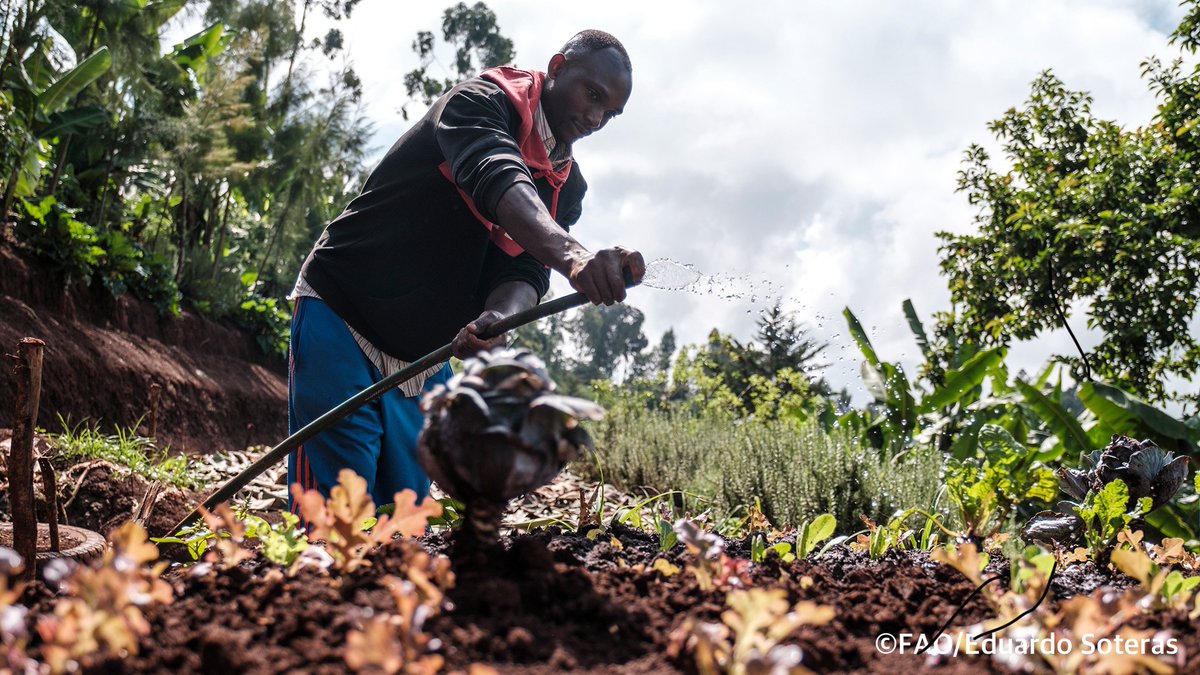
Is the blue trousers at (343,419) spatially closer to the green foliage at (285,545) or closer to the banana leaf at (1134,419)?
the green foliage at (285,545)

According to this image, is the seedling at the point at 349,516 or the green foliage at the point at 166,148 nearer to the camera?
the seedling at the point at 349,516

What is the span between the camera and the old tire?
7.29 feet

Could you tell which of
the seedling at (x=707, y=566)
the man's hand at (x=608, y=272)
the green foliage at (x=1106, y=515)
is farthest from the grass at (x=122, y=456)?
the green foliage at (x=1106, y=515)

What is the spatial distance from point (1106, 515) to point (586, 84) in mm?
1651

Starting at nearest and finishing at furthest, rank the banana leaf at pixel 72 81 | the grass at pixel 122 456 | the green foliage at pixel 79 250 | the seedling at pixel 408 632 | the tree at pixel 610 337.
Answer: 1. the seedling at pixel 408 632
2. the grass at pixel 122 456
3. the green foliage at pixel 79 250
4. the banana leaf at pixel 72 81
5. the tree at pixel 610 337

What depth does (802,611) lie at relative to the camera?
2.19 ft

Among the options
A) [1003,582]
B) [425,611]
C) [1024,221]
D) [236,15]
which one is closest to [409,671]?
[425,611]

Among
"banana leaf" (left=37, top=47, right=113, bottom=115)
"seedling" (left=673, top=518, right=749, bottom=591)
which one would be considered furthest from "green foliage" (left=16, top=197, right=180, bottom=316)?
"seedling" (left=673, top=518, right=749, bottom=591)

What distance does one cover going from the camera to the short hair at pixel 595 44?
2.30 meters

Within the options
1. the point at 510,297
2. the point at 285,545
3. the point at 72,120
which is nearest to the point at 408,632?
the point at 285,545

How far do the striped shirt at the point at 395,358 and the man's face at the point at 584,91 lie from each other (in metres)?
0.05

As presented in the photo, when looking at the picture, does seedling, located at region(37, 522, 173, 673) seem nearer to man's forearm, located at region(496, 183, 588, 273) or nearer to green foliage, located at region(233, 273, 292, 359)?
man's forearm, located at region(496, 183, 588, 273)

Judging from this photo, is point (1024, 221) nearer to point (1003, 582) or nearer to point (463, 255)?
point (463, 255)

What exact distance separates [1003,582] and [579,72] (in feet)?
5.74
